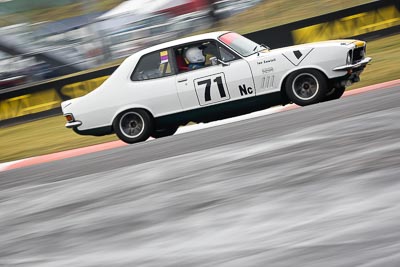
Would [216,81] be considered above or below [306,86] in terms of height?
above

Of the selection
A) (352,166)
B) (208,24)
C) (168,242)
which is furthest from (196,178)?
(208,24)

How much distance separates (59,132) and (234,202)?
11498mm

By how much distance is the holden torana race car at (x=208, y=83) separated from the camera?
34.7ft

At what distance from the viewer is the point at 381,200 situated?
15.9 feet

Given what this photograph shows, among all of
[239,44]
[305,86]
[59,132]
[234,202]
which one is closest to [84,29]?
[59,132]

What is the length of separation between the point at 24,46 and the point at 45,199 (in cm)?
1682

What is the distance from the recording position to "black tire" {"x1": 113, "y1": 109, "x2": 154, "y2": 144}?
37.3 ft

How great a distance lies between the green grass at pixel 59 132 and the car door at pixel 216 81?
317 centimetres

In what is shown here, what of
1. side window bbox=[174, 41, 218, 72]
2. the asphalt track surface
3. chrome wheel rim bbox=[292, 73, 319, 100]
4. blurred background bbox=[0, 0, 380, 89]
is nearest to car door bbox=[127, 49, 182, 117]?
side window bbox=[174, 41, 218, 72]

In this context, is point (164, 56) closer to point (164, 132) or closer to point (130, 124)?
point (130, 124)

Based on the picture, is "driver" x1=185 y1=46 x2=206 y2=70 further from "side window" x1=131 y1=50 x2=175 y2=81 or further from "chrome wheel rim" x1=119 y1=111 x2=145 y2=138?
"chrome wheel rim" x1=119 y1=111 x2=145 y2=138

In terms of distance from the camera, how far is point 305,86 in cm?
1065

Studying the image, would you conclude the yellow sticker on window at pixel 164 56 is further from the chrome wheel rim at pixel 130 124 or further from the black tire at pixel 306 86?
the black tire at pixel 306 86

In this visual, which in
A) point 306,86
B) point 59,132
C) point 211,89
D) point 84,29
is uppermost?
point 84,29
